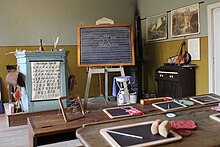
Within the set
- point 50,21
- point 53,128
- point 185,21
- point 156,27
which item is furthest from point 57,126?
point 156,27

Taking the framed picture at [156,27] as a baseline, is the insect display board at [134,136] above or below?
below

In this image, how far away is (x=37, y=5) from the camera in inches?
233

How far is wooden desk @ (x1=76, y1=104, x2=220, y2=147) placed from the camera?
1095 millimetres

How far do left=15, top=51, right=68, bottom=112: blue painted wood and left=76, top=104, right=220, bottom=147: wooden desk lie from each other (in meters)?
2.74

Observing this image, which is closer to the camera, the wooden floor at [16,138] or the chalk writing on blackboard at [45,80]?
the wooden floor at [16,138]

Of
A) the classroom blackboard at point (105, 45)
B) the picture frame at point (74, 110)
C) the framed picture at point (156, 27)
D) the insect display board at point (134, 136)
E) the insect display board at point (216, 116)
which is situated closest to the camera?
the insect display board at point (134, 136)

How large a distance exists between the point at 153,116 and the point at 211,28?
12.4 feet

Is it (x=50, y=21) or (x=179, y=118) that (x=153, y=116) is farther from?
(x=50, y=21)

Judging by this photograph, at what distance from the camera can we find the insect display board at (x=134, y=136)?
3.52ft

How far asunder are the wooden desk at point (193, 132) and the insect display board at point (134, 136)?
32 mm

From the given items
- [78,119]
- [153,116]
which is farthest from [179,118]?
[78,119]

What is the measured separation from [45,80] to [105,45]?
122 cm

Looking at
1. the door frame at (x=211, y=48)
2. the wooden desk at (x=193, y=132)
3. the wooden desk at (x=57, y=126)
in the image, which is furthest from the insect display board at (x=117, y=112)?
the door frame at (x=211, y=48)

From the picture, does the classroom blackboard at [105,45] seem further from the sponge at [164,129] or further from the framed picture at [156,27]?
the sponge at [164,129]
